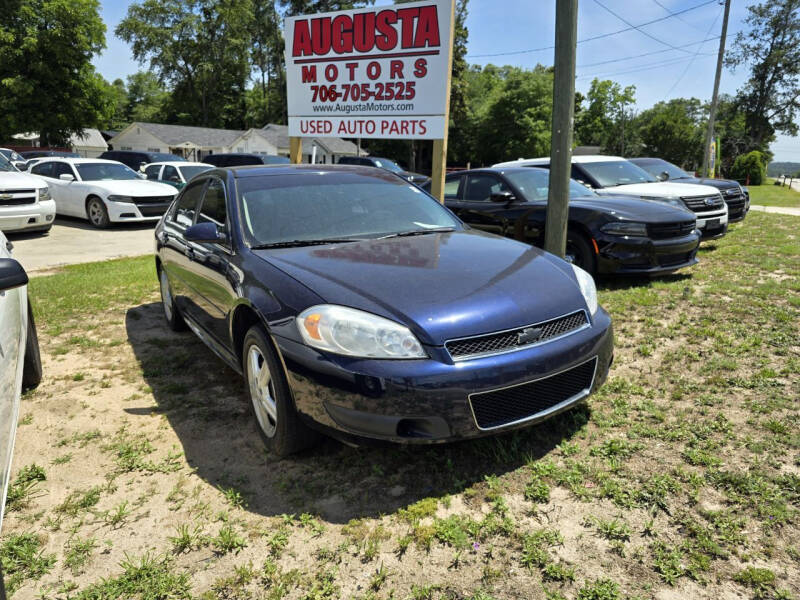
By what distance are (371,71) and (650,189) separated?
4959mm

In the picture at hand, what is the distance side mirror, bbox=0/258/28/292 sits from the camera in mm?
2074

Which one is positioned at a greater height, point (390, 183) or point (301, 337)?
point (390, 183)

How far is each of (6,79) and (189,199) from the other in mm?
39726

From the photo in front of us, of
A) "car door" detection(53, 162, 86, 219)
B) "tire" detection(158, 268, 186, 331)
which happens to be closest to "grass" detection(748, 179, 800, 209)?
"tire" detection(158, 268, 186, 331)

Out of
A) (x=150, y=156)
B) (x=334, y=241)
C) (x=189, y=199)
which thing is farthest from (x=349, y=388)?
(x=150, y=156)

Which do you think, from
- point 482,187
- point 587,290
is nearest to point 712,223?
point 482,187

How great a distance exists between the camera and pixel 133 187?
13.1 metres

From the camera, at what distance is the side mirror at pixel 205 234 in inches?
140

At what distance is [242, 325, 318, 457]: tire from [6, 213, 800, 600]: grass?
0.15 meters

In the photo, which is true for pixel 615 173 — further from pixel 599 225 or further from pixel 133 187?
pixel 133 187

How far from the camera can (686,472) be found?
2.79m

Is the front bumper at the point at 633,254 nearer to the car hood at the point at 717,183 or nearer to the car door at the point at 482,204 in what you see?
the car door at the point at 482,204

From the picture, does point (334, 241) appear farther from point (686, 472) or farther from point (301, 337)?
point (686, 472)

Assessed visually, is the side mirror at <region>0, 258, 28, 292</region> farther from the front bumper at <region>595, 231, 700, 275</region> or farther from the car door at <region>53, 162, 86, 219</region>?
the car door at <region>53, 162, 86, 219</region>
